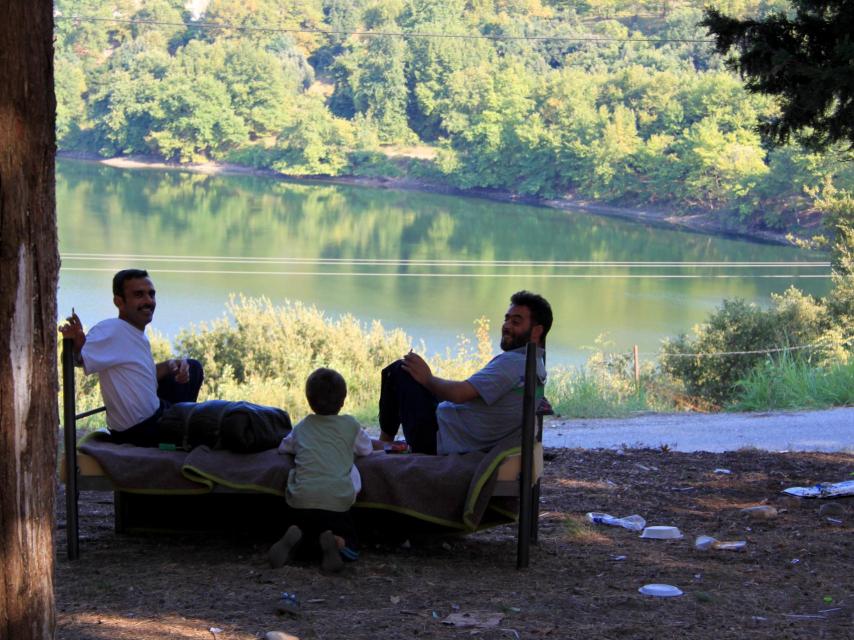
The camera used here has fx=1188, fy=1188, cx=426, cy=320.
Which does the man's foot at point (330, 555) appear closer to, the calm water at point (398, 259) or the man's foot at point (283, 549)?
the man's foot at point (283, 549)

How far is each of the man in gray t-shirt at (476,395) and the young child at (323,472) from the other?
343 millimetres

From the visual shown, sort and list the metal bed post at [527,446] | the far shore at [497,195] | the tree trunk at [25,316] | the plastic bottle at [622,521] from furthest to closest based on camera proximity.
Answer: the far shore at [497,195] < the plastic bottle at [622,521] < the metal bed post at [527,446] < the tree trunk at [25,316]

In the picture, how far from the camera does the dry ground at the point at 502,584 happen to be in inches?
153

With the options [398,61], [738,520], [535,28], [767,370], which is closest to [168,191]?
[398,61]

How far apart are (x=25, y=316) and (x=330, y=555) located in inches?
74.1

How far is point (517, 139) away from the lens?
8550 cm

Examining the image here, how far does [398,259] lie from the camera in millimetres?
61531

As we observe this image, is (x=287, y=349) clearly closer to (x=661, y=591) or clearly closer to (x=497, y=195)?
(x=661, y=591)

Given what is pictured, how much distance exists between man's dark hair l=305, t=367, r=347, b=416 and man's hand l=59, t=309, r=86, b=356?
940mm

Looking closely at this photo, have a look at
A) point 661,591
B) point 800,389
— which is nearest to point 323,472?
point 661,591

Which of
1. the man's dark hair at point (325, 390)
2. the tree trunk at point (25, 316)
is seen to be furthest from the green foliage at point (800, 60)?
the tree trunk at point (25, 316)

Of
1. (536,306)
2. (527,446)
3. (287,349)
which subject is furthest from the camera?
(287,349)

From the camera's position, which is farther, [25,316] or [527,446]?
[527,446]

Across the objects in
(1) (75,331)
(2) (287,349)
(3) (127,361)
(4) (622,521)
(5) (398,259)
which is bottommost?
(2) (287,349)
